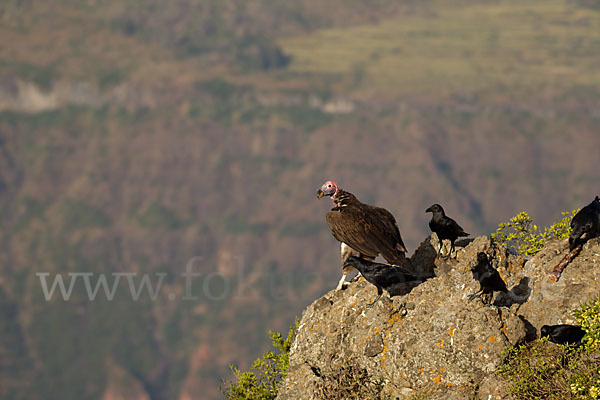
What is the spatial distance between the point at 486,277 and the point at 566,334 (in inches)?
132

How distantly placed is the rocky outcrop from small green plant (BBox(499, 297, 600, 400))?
58 centimetres

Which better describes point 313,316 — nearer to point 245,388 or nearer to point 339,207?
point 339,207

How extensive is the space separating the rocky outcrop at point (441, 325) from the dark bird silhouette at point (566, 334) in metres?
1.18

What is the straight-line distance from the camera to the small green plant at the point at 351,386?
2431 cm

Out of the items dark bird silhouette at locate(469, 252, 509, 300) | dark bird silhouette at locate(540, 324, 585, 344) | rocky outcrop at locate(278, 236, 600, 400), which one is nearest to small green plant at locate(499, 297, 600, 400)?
dark bird silhouette at locate(540, 324, 585, 344)

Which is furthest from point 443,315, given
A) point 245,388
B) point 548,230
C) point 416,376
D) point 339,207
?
point 245,388

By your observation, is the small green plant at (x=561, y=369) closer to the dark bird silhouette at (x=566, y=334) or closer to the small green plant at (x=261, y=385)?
the dark bird silhouette at (x=566, y=334)

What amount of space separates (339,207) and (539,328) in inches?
300

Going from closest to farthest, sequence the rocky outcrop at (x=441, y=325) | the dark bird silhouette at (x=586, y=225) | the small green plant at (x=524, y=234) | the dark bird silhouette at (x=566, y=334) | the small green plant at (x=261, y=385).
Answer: the dark bird silhouette at (x=566, y=334)
the rocky outcrop at (x=441, y=325)
the dark bird silhouette at (x=586, y=225)
the small green plant at (x=524, y=234)
the small green plant at (x=261, y=385)

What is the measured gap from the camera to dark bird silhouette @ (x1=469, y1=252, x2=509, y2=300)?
24562 mm

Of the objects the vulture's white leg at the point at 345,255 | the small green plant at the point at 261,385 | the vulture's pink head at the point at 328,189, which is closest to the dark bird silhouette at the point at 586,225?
the vulture's white leg at the point at 345,255

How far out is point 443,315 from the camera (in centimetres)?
2434

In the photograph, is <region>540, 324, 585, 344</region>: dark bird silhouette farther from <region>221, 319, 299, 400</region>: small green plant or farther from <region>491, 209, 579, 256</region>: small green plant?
<region>221, 319, 299, 400</region>: small green plant

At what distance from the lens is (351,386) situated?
80.2 feet
